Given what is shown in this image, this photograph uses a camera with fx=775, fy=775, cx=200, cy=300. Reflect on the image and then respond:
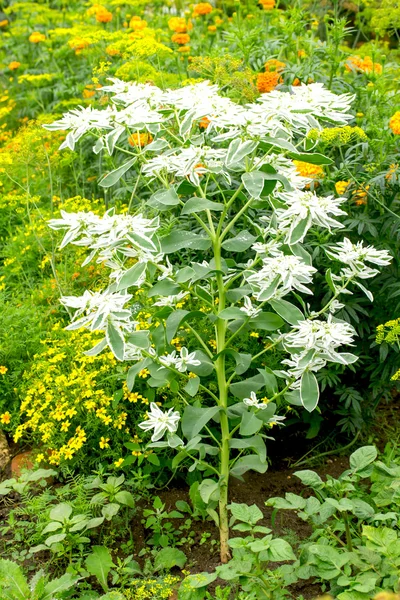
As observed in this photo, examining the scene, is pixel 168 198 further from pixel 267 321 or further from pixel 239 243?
pixel 267 321

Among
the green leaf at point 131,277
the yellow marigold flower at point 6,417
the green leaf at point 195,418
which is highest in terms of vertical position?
the green leaf at point 131,277

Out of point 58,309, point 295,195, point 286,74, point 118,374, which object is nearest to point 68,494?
point 118,374

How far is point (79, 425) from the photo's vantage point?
3.40 metres

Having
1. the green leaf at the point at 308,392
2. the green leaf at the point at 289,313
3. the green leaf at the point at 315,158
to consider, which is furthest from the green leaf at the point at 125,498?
the green leaf at the point at 315,158

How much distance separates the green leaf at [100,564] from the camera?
111 inches

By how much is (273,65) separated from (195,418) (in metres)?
2.33

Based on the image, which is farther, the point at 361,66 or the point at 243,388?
the point at 361,66

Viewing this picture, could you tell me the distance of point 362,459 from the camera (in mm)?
2791

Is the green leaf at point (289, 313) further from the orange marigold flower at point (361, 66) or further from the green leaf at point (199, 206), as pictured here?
the orange marigold flower at point (361, 66)

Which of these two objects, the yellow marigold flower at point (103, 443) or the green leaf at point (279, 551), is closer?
the green leaf at point (279, 551)

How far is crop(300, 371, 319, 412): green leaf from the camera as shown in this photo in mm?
2623

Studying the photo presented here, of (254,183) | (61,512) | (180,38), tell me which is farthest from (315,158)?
(180,38)

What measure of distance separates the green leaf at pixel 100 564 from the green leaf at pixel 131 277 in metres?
1.04

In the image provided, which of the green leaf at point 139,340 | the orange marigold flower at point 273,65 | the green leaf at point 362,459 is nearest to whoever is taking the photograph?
the green leaf at point 139,340
